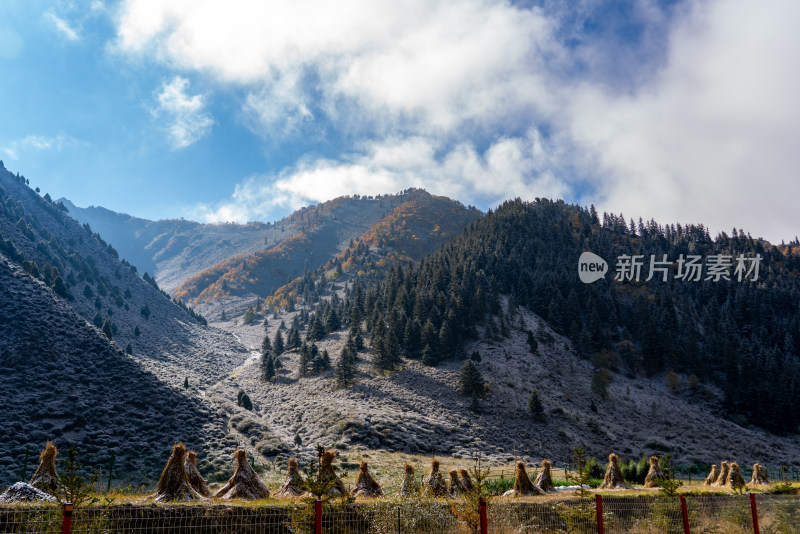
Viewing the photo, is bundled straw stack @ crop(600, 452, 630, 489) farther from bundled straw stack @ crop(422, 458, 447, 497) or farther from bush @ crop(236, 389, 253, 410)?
bush @ crop(236, 389, 253, 410)

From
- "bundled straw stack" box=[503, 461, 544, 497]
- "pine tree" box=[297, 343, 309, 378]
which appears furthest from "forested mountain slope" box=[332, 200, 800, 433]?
"bundled straw stack" box=[503, 461, 544, 497]

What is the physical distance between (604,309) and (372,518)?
12485 cm

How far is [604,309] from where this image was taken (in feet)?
401

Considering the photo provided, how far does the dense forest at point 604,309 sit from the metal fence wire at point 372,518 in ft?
222

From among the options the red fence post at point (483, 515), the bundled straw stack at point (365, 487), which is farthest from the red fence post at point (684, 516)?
the bundled straw stack at point (365, 487)

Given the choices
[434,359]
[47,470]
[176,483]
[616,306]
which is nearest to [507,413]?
[434,359]

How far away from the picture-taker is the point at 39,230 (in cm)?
13825

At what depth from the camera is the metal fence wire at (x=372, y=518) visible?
32.6 feet

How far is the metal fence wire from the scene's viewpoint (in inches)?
391

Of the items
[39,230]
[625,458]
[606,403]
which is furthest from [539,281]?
[39,230]

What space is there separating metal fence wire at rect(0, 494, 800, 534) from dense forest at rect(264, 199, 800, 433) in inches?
2660

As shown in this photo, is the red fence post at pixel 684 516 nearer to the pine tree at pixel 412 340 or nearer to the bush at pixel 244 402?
the bush at pixel 244 402

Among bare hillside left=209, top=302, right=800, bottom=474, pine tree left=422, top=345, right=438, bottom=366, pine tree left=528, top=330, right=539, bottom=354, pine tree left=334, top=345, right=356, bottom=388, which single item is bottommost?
bare hillside left=209, top=302, right=800, bottom=474

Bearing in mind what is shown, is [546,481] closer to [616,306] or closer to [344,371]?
[344,371]
